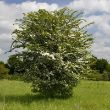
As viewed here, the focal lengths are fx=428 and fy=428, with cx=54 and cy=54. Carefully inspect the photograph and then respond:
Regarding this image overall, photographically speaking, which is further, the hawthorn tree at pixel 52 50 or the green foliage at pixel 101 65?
the green foliage at pixel 101 65

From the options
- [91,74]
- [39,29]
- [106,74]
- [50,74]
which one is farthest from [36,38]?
[106,74]

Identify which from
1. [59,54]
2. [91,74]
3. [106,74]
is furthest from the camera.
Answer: [106,74]

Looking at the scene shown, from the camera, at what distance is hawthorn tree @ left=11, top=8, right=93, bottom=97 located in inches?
888

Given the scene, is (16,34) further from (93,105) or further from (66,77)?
(93,105)

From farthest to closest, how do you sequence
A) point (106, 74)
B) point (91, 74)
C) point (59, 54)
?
point (106, 74) → point (91, 74) → point (59, 54)

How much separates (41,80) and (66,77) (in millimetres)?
1461

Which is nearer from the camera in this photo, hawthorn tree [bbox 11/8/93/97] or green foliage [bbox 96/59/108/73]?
hawthorn tree [bbox 11/8/93/97]

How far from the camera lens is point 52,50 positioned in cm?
2292

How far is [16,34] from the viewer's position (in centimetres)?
2328

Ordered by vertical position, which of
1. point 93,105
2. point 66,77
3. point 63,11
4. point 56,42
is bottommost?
point 93,105

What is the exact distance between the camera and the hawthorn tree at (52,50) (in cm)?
2256

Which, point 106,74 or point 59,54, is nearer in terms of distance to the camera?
point 59,54

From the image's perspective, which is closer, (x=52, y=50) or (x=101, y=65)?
(x=52, y=50)

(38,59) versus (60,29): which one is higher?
(60,29)
